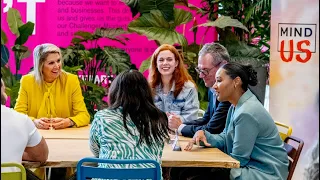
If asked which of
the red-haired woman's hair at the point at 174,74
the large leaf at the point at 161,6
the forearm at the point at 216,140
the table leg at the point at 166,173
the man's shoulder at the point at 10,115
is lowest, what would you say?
the table leg at the point at 166,173

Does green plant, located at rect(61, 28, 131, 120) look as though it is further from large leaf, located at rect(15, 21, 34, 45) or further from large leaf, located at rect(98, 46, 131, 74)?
large leaf, located at rect(15, 21, 34, 45)

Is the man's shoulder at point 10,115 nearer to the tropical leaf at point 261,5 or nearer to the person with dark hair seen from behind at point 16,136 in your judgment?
the person with dark hair seen from behind at point 16,136

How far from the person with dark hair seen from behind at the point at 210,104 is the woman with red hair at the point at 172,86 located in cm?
16

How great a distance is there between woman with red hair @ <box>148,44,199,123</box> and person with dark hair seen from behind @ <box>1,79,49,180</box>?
1.53 metres

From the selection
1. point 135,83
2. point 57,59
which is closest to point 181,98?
point 57,59

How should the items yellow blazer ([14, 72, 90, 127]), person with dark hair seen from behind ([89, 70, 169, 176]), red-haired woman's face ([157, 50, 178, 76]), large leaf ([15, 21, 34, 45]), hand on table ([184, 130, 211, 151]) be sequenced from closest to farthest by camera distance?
person with dark hair seen from behind ([89, 70, 169, 176]), hand on table ([184, 130, 211, 151]), yellow blazer ([14, 72, 90, 127]), red-haired woman's face ([157, 50, 178, 76]), large leaf ([15, 21, 34, 45])

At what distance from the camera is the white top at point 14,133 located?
7.82ft

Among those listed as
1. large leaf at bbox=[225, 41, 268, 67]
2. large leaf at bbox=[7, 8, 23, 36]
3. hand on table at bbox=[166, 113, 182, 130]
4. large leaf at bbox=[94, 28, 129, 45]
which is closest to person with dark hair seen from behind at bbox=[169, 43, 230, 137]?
hand on table at bbox=[166, 113, 182, 130]

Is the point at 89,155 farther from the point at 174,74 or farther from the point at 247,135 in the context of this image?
the point at 174,74

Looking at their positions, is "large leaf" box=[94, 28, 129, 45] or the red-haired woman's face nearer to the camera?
the red-haired woman's face

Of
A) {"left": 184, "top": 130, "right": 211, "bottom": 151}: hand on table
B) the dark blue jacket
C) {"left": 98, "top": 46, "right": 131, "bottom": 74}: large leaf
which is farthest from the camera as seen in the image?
{"left": 98, "top": 46, "right": 131, "bottom": 74}: large leaf

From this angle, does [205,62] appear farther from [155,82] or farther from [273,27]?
[273,27]

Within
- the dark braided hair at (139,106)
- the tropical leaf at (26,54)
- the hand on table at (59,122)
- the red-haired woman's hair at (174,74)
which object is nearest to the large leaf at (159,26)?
the red-haired woman's hair at (174,74)

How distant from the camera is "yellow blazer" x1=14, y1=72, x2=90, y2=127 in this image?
413 cm
